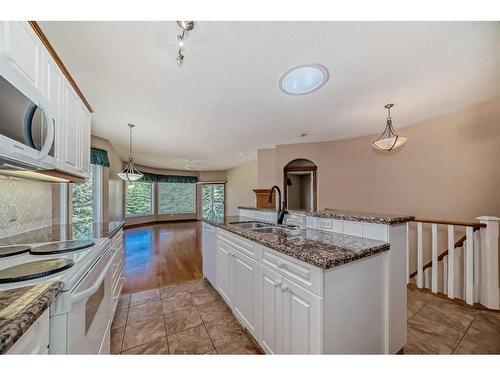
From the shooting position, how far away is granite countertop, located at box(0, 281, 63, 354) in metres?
0.49

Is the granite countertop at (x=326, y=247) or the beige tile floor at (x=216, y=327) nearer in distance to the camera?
the granite countertop at (x=326, y=247)

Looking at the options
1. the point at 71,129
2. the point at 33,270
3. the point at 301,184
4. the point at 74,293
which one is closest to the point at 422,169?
the point at 301,184

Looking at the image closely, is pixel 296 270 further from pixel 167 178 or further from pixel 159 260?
pixel 167 178

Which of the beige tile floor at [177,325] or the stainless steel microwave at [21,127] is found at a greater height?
the stainless steel microwave at [21,127]

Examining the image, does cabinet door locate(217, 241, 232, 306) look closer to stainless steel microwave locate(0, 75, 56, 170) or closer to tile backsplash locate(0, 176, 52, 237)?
stainless steel microwave locate(0, 75, 56, 170)

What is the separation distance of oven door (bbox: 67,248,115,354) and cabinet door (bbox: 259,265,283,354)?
1005mm

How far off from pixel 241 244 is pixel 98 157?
11.4 ft

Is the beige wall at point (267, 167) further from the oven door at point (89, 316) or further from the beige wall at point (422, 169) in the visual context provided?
the oven door at point (89, 316)

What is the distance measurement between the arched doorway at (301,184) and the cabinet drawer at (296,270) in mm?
3377

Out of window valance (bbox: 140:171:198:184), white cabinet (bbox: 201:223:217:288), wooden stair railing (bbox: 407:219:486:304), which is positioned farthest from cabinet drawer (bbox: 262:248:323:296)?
window valance (bbox: 140:171:198:184)

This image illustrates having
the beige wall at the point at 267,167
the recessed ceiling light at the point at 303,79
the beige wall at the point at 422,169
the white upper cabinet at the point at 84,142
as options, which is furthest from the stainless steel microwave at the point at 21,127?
the beige wall at the point at 267,167

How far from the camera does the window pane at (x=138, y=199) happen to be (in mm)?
7288

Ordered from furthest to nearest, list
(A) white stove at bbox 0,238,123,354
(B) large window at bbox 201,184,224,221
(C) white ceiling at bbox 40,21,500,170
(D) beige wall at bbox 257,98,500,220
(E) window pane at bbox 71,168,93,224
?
(B) large window at bbox 201,184,224,221
(E) window pane at bbox 71,168,93,224
(D) beige wall at bbox 257,98,500,220
(C) white ceiling at bbox 40,21,500,170
(A) white stove at bbox 0,238,123,354

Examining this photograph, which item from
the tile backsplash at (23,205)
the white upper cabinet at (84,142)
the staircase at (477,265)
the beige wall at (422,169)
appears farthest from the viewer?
the beige wall at (422,169)
